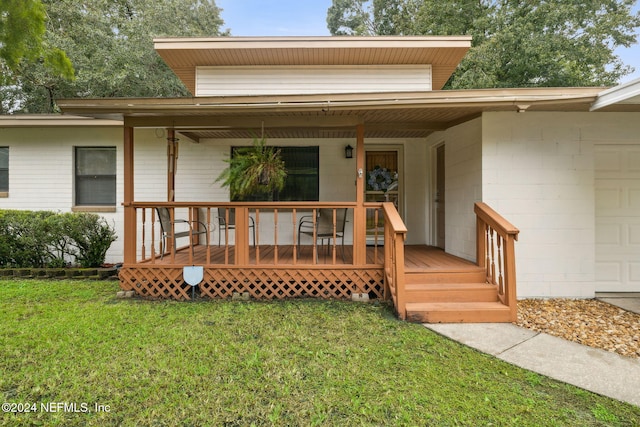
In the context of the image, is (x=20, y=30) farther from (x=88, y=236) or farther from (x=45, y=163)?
(x=45, y=163)

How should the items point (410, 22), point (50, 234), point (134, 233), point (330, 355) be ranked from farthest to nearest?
point (410, 22)
point (50, 234)
point (134, 233)
point (330, 355)

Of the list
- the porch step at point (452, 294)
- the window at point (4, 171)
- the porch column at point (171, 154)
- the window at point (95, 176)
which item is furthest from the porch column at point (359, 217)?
the window at point (4, 171)

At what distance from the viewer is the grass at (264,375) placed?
2006 millimetres

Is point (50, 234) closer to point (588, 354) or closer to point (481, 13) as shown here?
point (588, 354)

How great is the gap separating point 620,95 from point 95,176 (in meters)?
8.44

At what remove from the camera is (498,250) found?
3.80 meters

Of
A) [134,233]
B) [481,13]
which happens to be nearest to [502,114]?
[134,233]

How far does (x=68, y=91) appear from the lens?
12242mm

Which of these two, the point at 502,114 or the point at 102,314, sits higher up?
the point at 502,114

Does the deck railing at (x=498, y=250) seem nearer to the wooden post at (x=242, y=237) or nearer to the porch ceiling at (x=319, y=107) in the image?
the porch ceiling at (x=319, y=107)

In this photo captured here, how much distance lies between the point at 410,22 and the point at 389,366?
18.6 meters

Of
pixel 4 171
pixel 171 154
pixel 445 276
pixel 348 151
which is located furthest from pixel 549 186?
pixel 4 171

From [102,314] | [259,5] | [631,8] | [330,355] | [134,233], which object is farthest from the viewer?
[259,5]

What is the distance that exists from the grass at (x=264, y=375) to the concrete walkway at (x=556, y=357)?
0.14 meters
